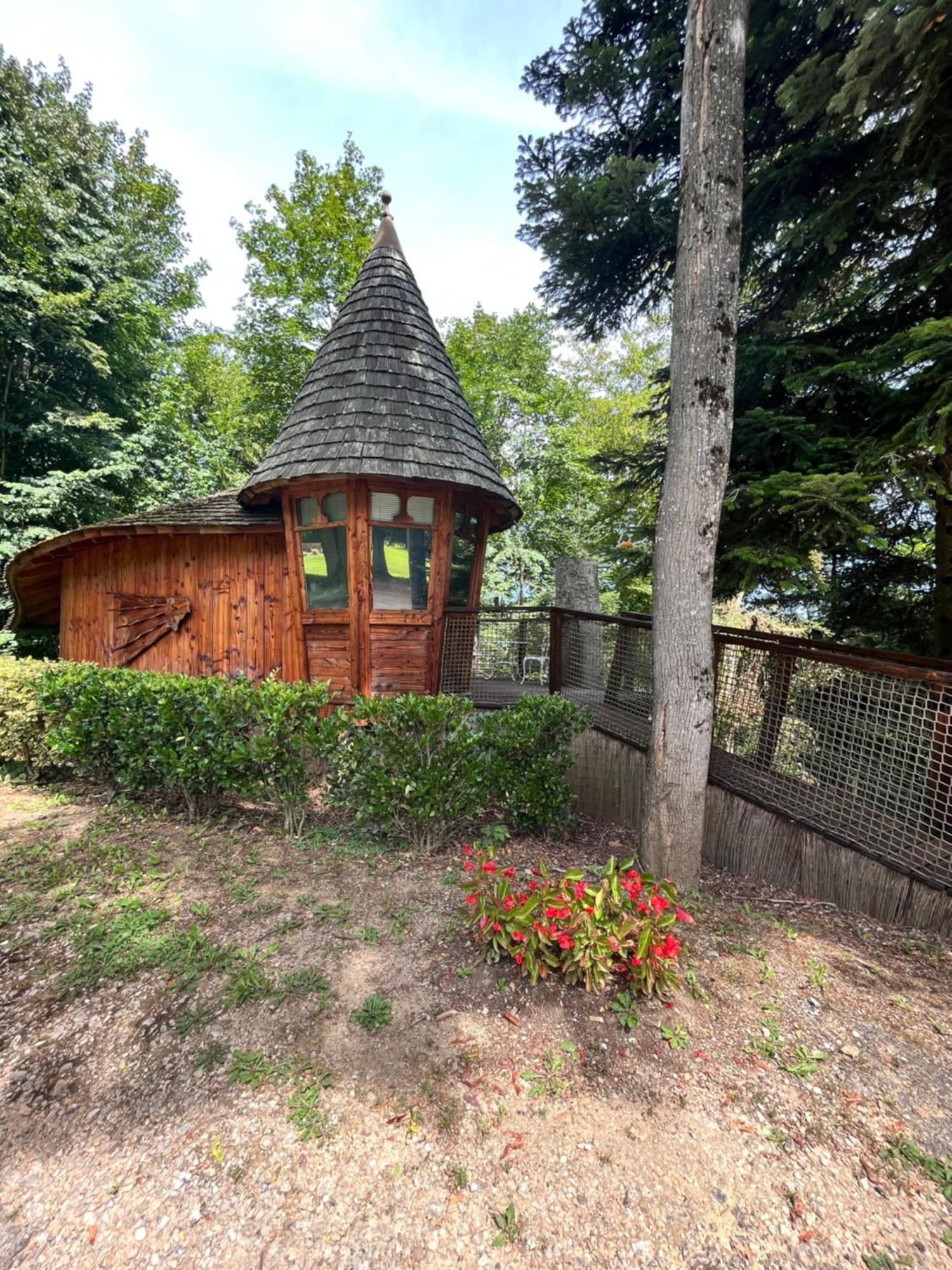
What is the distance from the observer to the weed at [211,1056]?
1961 millimetres

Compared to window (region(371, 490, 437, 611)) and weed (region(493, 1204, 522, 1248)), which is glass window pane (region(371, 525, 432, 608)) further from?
weed (region(493, 1204, 522, 1248))

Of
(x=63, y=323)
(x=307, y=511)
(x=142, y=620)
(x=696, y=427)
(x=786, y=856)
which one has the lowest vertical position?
(x=786, y=856)

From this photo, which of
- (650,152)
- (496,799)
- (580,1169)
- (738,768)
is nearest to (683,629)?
(738,768)

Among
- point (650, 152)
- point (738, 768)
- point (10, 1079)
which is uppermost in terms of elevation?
point (650, 152)

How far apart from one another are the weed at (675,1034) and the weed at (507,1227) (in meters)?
0.88

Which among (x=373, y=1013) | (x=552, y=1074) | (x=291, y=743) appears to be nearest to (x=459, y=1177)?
(x=552, y=1074)

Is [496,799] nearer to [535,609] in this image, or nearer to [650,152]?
[535,609]

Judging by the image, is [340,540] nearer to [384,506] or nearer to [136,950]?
[384,506]

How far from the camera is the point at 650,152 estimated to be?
467cm

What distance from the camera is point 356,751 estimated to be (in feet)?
12.2

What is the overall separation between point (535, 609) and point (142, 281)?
13469 mm

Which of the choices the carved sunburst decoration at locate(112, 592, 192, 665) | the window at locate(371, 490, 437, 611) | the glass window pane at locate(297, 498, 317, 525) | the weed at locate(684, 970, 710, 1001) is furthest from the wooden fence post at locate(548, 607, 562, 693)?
the carved sunburst decoration at locate(112, 592, 192, 665)

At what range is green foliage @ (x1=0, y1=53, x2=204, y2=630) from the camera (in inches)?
366

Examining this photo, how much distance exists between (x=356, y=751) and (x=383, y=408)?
147 inches
